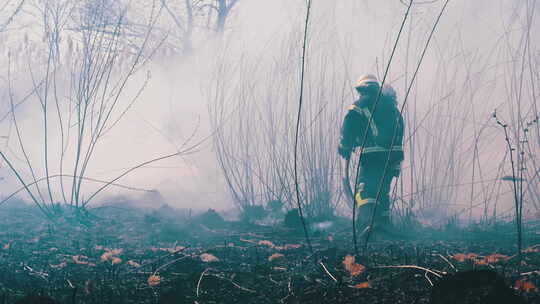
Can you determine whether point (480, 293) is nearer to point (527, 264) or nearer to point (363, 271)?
point (363, 271)

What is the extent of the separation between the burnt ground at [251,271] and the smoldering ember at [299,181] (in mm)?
13

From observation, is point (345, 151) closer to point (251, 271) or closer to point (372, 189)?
point (372, 189)

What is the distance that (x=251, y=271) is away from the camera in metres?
2.33

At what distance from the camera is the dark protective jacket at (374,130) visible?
3986 millimetres

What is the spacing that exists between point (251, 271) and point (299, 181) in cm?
271

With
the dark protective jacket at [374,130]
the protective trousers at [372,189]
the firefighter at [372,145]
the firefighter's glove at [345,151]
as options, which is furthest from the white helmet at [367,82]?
the protective trousers at [372,189]

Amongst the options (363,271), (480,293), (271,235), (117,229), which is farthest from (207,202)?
(480,293)

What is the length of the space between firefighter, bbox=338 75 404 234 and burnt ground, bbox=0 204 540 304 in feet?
1.50

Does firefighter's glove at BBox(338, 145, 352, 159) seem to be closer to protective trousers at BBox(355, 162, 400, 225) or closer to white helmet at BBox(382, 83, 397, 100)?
protective trousers at BBox(355, 162, 400, 225)

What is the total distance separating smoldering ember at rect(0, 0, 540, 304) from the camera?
1929 mm

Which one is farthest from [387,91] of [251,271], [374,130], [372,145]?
[251,271]

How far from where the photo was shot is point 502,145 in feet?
27.4

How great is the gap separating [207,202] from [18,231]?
13.8 feet

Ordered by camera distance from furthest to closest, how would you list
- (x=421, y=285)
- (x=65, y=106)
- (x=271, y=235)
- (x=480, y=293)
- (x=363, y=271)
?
(x=65, y=106) → (x=271, y=235) → (x=363, y=271) → (x=421, y=285) → (x=480, y=293)
